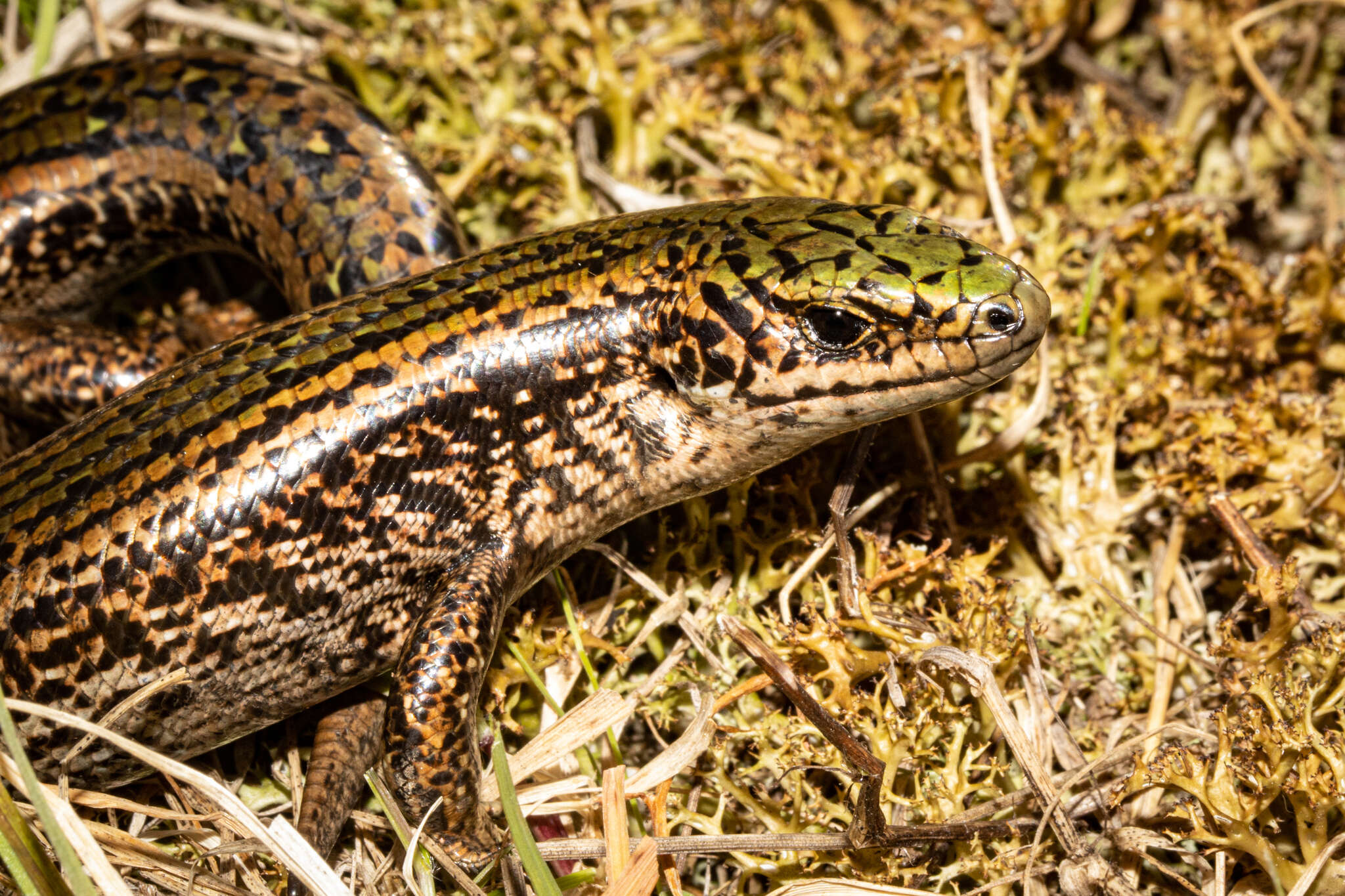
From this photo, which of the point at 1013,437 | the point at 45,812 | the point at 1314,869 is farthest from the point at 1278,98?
the point at 45,812

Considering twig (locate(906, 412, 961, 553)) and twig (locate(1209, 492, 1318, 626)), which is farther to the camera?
twig (locate(906, 412, 961, 553))

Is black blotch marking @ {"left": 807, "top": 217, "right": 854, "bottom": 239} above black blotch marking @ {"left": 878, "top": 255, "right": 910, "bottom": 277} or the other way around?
above

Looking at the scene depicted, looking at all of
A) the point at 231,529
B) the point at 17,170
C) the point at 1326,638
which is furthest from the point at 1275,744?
the point at 17,170

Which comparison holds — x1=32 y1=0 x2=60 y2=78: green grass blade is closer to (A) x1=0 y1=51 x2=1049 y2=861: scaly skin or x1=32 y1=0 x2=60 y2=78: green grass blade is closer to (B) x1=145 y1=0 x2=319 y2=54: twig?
(B) x1=145 y1=0 x2=319 y2=54: twig

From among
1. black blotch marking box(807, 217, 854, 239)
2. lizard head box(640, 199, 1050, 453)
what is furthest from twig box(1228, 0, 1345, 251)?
black blotch marking box(807, 217, 854, 239)

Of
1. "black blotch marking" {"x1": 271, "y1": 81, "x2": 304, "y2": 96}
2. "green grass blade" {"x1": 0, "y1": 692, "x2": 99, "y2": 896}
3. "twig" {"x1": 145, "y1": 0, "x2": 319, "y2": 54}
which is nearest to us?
"green grass blade" {"x1": 0, "y1": 692, "x2": 99, "y2": 896}

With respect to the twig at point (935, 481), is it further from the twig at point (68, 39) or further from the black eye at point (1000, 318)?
the twig at point (68, 39)

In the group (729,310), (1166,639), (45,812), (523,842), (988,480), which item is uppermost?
(729,310)

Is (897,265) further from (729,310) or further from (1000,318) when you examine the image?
(729,310)
